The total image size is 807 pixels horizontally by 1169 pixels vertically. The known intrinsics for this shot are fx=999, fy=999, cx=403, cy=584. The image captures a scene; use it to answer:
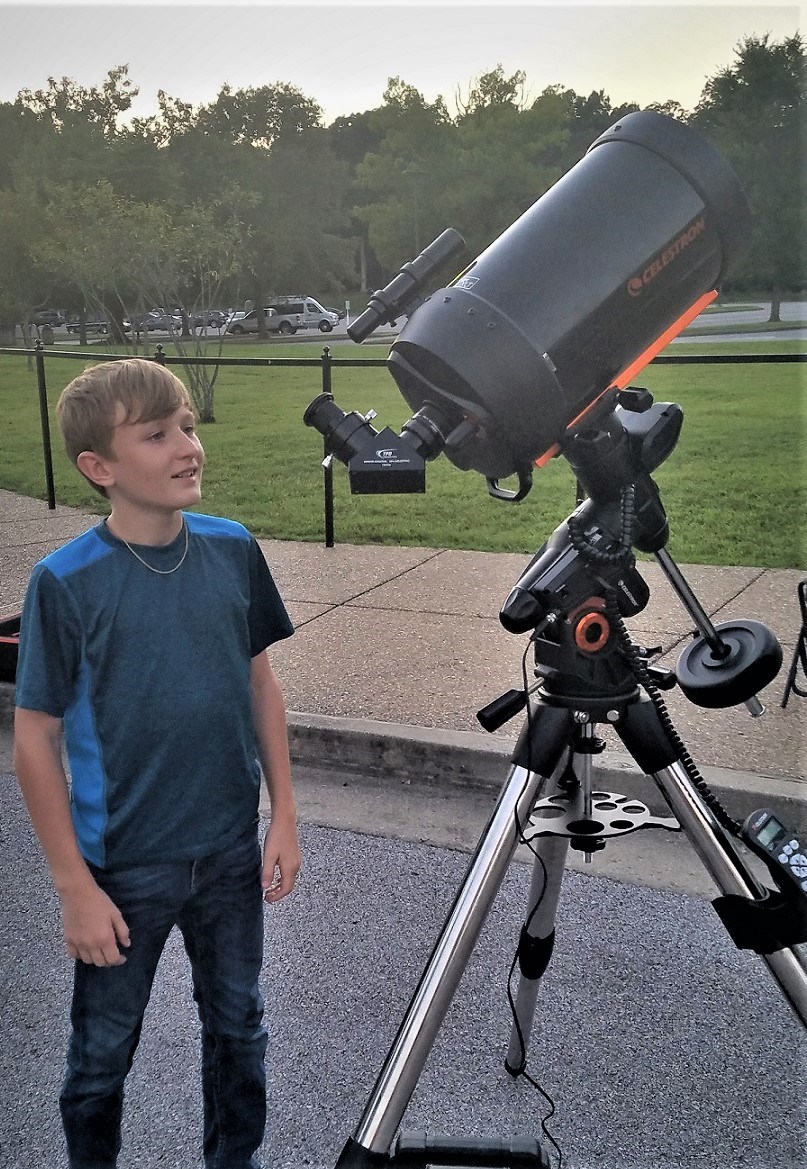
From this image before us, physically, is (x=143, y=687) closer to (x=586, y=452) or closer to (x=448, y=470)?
(x=586, y=452)

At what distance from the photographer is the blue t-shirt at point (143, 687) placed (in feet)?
4.62

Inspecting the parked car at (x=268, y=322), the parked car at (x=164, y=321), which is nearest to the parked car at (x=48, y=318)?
the parked car at (x=164, y=321)

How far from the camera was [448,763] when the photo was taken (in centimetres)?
326

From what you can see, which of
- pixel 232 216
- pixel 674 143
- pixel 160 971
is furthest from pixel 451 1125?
pixel 232 216

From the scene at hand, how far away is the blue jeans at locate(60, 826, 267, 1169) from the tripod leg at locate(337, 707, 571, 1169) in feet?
0.80

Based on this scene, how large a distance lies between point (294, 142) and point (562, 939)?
11.0 ft

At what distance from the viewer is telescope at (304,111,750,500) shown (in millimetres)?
1361

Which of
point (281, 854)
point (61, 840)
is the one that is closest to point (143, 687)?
point (61, 840)

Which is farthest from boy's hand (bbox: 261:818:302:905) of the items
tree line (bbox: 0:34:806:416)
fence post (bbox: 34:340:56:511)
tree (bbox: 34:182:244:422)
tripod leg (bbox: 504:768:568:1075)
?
fence post (bbox: 34:340:56:511)

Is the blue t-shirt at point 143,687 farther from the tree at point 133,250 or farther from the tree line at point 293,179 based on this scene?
the tree at point 133,250

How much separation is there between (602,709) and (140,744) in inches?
26.7

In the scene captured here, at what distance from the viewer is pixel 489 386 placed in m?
1.35

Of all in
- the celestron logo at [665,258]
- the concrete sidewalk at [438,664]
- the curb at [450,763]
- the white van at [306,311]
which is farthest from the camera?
the white van at [306,311]

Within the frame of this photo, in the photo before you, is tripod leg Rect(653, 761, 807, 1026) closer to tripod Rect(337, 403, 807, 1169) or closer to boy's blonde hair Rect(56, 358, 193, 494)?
tripod Rect(337, 403, 807, 1169)
